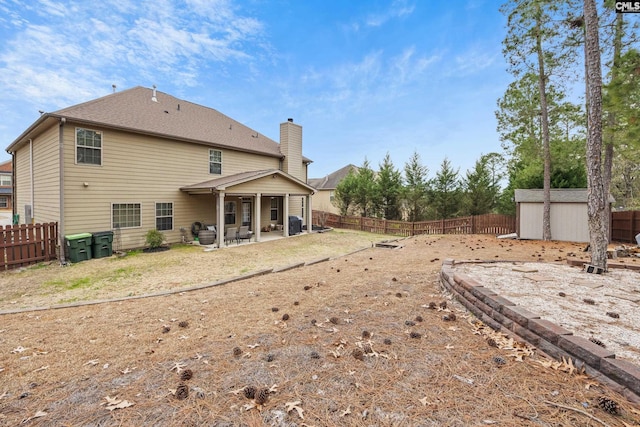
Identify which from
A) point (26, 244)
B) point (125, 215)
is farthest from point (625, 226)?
point (26, 244)

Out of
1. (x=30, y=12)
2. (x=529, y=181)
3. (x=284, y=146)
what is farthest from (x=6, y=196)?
(x=529, y=181)

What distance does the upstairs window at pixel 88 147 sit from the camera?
33.0 ft

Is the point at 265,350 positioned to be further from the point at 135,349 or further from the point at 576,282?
the point at 576,282

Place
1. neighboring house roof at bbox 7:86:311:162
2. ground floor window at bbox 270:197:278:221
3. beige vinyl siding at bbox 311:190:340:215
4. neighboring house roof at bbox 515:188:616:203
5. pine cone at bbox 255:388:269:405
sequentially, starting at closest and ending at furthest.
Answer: pine cone at bbox 255:388:269:405 → neighboring house roof at bbox 7:86:311:162 → neighboring house roof at bbox 515:188:616:203 → ground floor window at bbox 270:197:278:221 → beige vinyl siding at bbox 311:190:340:215

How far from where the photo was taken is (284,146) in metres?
18.0

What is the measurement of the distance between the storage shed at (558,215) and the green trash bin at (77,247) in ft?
59.2

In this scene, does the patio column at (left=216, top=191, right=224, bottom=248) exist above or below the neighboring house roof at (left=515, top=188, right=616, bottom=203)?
below

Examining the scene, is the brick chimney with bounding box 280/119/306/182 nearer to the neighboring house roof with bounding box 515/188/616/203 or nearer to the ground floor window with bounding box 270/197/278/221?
the ground floor window with bounding box 270/197/278/221

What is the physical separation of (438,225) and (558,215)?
5.98 metres

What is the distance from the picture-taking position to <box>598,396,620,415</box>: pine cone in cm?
189

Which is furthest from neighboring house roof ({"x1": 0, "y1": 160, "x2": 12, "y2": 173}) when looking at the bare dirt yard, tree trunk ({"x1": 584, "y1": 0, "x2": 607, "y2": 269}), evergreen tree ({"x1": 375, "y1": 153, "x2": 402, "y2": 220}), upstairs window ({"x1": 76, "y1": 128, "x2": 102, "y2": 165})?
tree trunk ({"x1": 584, "y1": 0, "x2": 607, "y2": 269})

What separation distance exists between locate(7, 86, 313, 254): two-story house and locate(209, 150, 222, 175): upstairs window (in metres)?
0.05

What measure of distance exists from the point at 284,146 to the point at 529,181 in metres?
15.5

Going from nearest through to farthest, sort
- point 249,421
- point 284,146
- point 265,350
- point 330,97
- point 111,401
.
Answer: point 249,421 < point 111,401 < point 265,350 < point 284,146 < point 330,97
